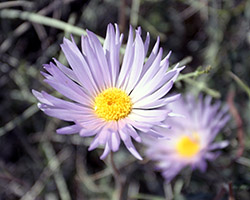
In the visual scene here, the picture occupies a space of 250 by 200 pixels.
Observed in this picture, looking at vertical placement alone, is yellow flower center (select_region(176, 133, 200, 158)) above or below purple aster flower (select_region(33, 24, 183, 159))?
below

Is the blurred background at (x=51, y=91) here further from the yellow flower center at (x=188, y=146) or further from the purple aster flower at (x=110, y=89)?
the purple aster flower at (x=110, y=89)

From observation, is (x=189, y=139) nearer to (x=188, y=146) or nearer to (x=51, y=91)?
(x=188, y=146)

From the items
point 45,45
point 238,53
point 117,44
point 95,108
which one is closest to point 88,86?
point 95,108

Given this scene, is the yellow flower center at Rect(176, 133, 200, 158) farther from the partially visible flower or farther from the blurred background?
the blurred background

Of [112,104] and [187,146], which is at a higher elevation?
[112,104]

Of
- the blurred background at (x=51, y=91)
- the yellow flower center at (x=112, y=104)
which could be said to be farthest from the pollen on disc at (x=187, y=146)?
the yellow flower center at (x=112, y=104)

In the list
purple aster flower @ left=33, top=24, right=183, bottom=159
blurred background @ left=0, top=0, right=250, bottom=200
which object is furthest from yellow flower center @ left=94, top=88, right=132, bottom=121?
blurred background @ left=0, top=0, right=250, bottom=200

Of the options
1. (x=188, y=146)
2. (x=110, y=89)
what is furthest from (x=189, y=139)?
(x=110, y=89)
